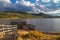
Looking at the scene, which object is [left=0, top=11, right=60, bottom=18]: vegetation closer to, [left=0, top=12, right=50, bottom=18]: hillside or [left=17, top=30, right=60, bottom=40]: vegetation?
[left=0, top=12, right=50, bottom=18]: hillside

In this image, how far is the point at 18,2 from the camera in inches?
74.9

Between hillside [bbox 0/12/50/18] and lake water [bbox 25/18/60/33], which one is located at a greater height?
hillside [bbox 0/12/50/18]

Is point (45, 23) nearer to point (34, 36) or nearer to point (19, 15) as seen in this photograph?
point (34, 36)

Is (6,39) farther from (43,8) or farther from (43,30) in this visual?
(43,8)

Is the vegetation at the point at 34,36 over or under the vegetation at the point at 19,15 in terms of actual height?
under

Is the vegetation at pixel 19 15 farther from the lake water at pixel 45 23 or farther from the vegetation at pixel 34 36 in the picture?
the vegetation at pixel 34 36

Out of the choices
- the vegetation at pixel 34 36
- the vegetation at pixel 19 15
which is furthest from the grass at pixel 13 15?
the vegetation at pixel 34 36

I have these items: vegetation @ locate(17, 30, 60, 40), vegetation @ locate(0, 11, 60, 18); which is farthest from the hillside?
vegetation @ locate(17, 30, 60, 40)

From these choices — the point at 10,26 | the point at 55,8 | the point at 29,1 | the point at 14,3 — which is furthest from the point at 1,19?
the point at 55,8

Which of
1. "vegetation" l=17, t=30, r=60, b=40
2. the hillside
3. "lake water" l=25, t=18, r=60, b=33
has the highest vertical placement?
the hillside

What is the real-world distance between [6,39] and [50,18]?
748 mm

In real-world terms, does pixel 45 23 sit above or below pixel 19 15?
below

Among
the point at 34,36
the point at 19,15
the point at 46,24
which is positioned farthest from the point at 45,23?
the point at 19,15

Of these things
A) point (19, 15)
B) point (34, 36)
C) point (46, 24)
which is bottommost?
point (34, 36)
